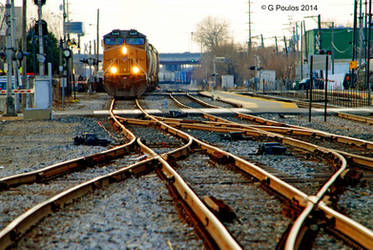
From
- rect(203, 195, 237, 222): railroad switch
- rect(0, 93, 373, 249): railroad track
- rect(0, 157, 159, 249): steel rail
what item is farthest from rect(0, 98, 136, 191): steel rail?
rect(203, 195, 237, 222): railroad switch

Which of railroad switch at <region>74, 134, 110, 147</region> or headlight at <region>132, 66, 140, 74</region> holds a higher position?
headlight at <region>132, 66, 140, 74</region>

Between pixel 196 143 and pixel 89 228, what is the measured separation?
21.3 ft

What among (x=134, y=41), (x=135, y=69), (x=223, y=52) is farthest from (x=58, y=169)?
(x=223, y=52)

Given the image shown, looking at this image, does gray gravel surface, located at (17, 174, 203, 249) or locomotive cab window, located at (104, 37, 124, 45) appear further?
locomotive cab window, located at (104, 37, 124, 45)

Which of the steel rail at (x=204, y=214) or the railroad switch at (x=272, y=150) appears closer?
the steel rail at (x=204, y=214)

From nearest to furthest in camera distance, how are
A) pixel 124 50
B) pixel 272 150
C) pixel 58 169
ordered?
pixel 58 169, pixel 272 150, pixel 124 50

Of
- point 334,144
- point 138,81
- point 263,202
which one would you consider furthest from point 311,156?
point 138,81

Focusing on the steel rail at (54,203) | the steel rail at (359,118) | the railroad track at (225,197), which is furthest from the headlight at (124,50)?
the steel rail at (54,203)

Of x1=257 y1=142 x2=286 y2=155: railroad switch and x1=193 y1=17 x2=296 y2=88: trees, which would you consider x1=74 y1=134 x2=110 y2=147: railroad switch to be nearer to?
x1=257 y1=142 x2=286 y2=155: railroad switch

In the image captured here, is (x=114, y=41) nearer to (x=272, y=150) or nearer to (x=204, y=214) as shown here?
(x=272, y=150)

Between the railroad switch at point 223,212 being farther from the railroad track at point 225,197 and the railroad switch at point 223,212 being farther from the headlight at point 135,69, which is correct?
the headlight at point 135,69

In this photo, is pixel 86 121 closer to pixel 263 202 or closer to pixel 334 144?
pixel 334 144

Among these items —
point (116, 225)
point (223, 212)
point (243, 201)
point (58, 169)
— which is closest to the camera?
point (116, 225)

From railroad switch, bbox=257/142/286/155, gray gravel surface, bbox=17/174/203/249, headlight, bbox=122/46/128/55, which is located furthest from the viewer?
headlight, bbox=122/46/128/55
